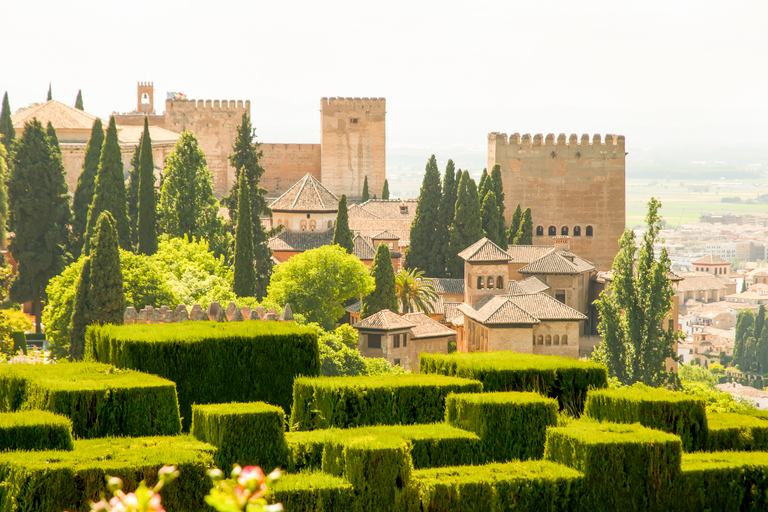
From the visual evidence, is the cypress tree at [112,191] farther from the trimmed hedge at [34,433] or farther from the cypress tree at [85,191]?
the trimmed hedge at [34,433]

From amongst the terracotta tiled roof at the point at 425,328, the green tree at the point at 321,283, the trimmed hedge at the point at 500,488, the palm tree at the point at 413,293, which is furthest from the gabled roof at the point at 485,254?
the trimmed hedge at the point at 500,488

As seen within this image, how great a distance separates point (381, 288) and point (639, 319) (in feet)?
31.7

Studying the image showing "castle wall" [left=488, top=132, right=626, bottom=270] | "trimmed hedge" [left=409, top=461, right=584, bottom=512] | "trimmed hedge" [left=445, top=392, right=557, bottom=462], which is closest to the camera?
"trimmed hedge" [left=409, top=461, right=584, bottom=512]

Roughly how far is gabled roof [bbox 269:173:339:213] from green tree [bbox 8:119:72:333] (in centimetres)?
1271

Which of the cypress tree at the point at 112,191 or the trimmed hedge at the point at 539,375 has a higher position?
the cypress tree at the point at 112,191

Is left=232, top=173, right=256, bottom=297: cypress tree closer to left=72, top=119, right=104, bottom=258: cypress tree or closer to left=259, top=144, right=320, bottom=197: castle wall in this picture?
left=72, top=119, right=104, bottom=258: cypress tree

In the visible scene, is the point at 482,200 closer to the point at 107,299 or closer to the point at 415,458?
the point at 107,299

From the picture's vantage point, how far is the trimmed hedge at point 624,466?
11.3 meters

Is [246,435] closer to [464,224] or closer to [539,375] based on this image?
[539,375]

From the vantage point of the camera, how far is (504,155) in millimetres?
60469

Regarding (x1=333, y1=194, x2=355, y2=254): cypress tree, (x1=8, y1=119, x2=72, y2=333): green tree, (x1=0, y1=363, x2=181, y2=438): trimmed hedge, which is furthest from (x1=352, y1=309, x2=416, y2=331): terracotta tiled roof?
(x1=0, y1=363, x2=181, y2=438): trimmed hedge

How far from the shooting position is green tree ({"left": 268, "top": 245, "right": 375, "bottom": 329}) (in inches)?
1542

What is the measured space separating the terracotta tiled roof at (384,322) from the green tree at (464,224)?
10.7 m

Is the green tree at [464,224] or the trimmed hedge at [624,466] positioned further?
the green tree at [464,224]
